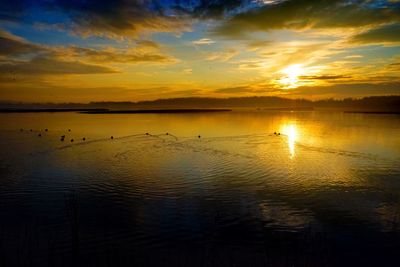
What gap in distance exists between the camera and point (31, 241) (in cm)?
1472

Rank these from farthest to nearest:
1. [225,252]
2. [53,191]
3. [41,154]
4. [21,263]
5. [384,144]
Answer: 1. [384,144]
2. [41,154]
3. [53,191]
4. [225,252]
5. [21,263]

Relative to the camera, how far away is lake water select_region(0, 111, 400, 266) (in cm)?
1384

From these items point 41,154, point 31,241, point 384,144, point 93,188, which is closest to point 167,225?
point 31,241

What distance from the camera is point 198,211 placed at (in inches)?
740

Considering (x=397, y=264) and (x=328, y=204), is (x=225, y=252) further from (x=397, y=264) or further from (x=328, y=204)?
(x=328, y=204)

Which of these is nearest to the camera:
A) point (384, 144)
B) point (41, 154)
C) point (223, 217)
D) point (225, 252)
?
point (225, 252)

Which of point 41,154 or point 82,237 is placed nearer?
point 82,237

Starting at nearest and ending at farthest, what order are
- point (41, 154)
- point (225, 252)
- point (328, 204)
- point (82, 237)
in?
point (225, 252), point (82, 237), point (328, 204), point (41, 154)

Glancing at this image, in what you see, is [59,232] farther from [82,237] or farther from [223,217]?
[223,217]

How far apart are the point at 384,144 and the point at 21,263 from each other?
46671 mm

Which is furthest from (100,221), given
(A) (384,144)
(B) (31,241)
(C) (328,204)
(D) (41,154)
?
→ (A) (384,144)

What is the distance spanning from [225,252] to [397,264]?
6426 millimetres

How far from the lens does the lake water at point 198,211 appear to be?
45.4 feet

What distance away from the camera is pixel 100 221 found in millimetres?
17188
